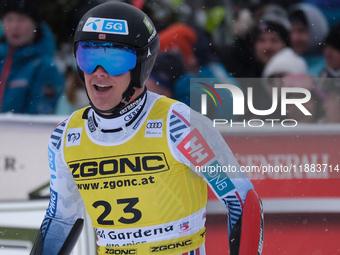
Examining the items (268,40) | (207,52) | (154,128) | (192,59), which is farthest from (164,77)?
(154,128)

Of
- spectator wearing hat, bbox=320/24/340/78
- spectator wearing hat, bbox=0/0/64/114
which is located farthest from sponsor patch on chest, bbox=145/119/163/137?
spectator wearing hat, bbox=320/24/340/78

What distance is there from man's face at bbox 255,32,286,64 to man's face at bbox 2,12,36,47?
1.99m

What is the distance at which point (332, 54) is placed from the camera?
5016 mm

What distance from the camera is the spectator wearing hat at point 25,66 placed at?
4832 mm

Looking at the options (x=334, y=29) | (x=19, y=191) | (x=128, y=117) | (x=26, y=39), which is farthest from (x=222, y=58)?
(x=128, y=117)

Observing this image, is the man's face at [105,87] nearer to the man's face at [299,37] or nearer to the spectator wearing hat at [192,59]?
the spectator wearing hat at [192,59]

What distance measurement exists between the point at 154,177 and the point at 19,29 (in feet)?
9.09

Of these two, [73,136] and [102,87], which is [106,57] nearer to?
[102,87]

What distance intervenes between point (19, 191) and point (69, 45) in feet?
4.89

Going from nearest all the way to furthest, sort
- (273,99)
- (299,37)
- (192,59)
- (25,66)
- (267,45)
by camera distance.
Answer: (273,99) → (25,66) → (192,59) → (267,45) → (299,37)

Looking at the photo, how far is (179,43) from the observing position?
4918 millimetres

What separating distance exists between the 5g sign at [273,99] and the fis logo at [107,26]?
6.08ft

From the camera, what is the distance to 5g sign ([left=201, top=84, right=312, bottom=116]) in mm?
4534

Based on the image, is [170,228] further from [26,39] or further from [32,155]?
[26,39]
